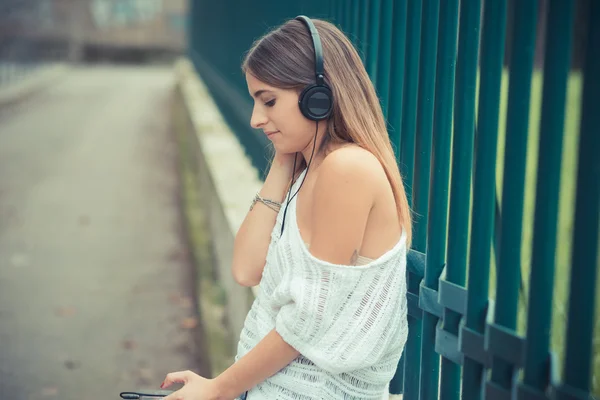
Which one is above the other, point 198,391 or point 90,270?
point 198,391

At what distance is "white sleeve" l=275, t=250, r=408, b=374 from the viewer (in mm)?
1840

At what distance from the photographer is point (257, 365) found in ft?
6.32

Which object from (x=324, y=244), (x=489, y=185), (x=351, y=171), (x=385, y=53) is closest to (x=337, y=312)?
(x=324, y=244)

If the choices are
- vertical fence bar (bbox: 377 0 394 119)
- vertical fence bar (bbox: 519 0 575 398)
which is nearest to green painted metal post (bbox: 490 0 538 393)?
vertical fence bar (bbox: 519 0 575 398)

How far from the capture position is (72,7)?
4509 centimetres

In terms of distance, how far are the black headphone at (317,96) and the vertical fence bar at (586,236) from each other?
2.31ft

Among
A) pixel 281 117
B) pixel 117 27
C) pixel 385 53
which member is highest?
pixel 385 53

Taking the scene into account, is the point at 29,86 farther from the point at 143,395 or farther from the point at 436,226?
the point at 436,226

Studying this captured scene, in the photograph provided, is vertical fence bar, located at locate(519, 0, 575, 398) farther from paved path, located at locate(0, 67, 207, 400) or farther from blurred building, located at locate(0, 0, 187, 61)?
blurred building, located at locate(0, 0, 187, 61)

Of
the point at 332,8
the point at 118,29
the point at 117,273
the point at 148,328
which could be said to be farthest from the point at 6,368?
the point at 118,29

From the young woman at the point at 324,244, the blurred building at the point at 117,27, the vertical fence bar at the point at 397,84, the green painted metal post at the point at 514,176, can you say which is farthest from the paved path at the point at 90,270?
the blurred building at the point at 117,27

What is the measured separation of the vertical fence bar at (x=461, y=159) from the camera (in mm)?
1952

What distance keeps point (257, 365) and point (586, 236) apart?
84 cm

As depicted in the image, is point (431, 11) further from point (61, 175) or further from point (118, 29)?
point (118, 29)
